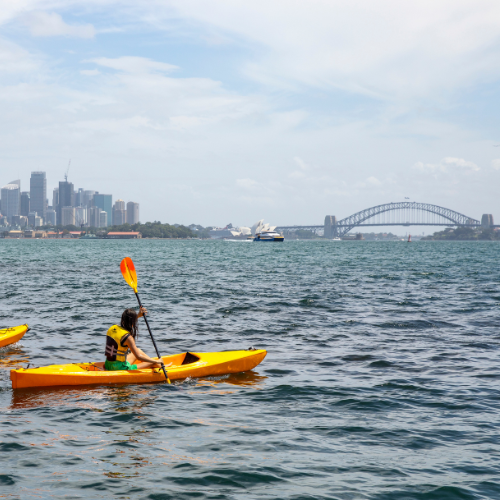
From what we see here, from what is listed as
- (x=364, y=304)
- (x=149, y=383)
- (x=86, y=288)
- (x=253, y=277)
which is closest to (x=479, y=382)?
(x=149, y=383)

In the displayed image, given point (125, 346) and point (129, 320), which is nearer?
point (129, 320)

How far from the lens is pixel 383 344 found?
42.4 feet

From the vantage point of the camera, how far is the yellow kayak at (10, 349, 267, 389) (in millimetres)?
8922

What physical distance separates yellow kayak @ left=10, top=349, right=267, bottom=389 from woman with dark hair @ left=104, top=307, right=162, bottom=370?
15cm

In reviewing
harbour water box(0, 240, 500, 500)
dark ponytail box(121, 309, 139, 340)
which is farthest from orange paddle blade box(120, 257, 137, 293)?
dark ponytail box(121, 309, 139, 340)

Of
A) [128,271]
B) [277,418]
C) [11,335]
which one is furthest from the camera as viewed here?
[11,335]

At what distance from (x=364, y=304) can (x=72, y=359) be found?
12.5 metres

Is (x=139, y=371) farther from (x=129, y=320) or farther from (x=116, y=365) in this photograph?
(x=129, y=320)

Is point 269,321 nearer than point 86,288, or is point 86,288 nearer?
point 269,321

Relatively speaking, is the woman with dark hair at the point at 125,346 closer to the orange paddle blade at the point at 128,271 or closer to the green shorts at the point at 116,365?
the green shorts at the point at 116,365

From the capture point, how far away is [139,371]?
9508 mm

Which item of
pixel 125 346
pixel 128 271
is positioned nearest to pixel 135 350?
pixel 125 346

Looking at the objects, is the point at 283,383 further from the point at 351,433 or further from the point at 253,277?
the point at 253,277

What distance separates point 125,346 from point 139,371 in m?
0.54
